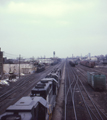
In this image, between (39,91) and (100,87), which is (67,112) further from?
(100,87)

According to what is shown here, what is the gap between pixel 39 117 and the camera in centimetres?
751

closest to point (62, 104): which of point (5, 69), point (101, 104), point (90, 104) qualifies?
point (90, 104)

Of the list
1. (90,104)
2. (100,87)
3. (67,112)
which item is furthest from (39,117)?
(100,87)

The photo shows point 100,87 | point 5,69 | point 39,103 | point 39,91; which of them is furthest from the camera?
point 5,69

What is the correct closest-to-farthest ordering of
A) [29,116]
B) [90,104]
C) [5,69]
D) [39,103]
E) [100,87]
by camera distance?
1. [29,116]
2. [39,103]
3. [90,104]
4. [100,87]
5. [5,69]

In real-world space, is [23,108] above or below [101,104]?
above

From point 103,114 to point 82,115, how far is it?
215 cm

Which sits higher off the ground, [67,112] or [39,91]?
[39,91]

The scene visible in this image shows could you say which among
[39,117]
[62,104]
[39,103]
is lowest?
[62,104]

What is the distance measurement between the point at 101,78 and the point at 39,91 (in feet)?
49.4

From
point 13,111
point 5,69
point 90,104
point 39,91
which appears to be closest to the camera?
point 13,111

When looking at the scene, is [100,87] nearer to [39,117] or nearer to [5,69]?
[39,117]

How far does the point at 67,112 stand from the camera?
12.9m

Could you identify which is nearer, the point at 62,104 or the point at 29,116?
the point at 29,116
